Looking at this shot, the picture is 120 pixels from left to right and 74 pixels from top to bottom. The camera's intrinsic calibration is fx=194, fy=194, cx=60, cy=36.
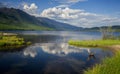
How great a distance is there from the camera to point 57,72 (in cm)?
3497

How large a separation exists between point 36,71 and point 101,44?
48270 millimetres

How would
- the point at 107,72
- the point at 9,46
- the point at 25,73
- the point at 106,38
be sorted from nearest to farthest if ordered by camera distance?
the point at 107,72
the point at 25,73
the point at 9,46
the point at 106,38

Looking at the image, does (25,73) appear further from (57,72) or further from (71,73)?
(71,73)

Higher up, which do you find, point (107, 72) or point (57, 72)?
point (107, 72)

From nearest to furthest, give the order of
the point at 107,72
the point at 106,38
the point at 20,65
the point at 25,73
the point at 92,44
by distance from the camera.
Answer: the point at 107,72, the point at 25,73, the point at 20,65, the point at 92,44, the point at 106,38

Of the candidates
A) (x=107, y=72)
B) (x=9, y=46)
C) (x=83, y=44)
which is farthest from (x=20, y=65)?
(x=83, y=44)

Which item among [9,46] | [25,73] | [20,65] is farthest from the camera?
[9,46]

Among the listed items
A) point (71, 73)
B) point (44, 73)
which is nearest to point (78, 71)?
point (71, 73)

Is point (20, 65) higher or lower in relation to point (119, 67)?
lower

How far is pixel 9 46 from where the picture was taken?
230 ft

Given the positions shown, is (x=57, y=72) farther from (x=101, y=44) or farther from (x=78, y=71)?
(x=101, y=44)

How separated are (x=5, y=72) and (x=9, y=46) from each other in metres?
37.2

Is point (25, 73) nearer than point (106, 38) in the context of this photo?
Yes

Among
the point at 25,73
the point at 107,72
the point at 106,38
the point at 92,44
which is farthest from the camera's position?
the point at 106,38
